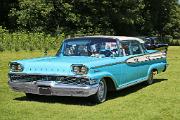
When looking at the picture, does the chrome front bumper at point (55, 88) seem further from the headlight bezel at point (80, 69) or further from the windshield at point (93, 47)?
the windshield at point (93, 47)

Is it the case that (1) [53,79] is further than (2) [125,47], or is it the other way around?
(2) [125,47]

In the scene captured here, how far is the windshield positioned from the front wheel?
3.57ft

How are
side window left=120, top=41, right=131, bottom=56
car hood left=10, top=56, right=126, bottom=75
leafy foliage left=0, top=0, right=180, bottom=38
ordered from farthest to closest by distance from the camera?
1. leafy foliage left=0, top=0, right=180, bottom=38
2. side window left=120, top=41, right=131, bottom=56
3. car hood left=10, top=56, right=126, bottom=75

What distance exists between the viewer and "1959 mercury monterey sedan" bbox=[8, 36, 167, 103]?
9.68 m

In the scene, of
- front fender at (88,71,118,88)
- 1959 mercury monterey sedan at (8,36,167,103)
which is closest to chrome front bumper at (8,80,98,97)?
1959 mercury monterey sedan at (8,36,167,103)

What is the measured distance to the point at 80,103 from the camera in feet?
34.0

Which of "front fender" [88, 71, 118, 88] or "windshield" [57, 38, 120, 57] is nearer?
"front fender" [88, 71, 118, 88]

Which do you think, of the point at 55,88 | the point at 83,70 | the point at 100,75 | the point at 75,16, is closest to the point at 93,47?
the point at 100,75

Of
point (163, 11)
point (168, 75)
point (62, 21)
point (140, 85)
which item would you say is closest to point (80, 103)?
point (140, 85)

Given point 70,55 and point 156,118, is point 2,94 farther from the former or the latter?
point 156,118

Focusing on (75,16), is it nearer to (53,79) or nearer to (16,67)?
(16,67)

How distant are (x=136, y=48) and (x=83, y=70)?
3546 mm

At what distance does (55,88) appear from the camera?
9.77 meters

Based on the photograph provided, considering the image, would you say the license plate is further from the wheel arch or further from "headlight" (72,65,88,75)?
the wheel arch
